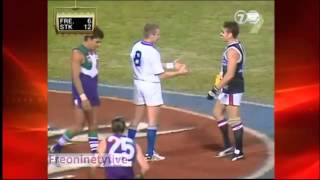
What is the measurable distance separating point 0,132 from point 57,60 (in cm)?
54

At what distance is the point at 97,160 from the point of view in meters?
4.10

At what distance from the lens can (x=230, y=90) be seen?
13.5 ft

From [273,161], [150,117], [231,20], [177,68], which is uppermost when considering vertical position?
[231,20]

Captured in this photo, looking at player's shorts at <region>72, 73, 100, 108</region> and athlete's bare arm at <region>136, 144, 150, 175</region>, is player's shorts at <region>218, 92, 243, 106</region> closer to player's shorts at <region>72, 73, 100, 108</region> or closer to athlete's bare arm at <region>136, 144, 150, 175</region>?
athlete's bare arm at <region>136, 144, 150, 175</region>

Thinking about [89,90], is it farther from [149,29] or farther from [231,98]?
[231,98]

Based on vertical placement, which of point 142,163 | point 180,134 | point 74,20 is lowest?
point 142,163

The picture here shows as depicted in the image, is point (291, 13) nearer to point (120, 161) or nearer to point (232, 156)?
point (232, 156)

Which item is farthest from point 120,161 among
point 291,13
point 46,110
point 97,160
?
point 291,13

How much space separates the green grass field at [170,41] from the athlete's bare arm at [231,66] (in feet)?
→ 0.19

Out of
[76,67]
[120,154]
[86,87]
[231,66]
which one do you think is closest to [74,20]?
[76,67]

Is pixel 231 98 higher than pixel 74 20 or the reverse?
the reverse

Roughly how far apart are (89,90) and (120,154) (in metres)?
0.42

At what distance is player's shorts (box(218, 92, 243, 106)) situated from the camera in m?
4.12

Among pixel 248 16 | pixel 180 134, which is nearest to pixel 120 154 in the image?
pixel 180 134
